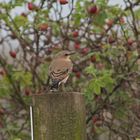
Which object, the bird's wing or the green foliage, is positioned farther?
the green foliage

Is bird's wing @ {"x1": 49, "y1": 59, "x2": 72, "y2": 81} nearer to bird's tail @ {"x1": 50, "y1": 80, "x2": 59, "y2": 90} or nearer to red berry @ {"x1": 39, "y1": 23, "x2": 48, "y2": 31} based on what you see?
bird's tail @ {"x1": 50, "y1": 80, "x2": 59, "y2": 90}

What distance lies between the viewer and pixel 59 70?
382 centimetres

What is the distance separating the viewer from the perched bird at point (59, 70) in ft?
11.9

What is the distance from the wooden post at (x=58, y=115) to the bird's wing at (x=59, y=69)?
4.03ft

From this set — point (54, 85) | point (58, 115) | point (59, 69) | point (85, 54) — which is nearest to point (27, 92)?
point (85, 54)

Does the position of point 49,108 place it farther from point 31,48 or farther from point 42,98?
point 31,48

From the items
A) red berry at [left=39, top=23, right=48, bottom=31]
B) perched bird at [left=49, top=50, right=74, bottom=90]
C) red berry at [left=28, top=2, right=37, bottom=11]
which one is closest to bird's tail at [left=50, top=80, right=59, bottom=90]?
perched bird at [left=49, top=50, right=74, bottom=90]

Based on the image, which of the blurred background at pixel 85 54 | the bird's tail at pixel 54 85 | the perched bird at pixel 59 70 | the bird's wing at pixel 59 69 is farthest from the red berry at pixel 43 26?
the bird's tail at pixel 54 85

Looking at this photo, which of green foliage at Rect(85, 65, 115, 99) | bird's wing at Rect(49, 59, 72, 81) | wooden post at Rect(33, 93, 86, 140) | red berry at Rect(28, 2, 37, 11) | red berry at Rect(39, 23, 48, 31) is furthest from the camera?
red berry at Rect(28, 2, 37, 11)

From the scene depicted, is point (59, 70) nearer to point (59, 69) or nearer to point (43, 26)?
point (59, 69)

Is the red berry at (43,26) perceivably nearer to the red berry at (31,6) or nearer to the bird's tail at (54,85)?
the red berry at (31,6)

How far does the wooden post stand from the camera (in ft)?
7.86

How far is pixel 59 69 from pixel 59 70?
0.02 meters

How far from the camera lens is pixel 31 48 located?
5.41m
